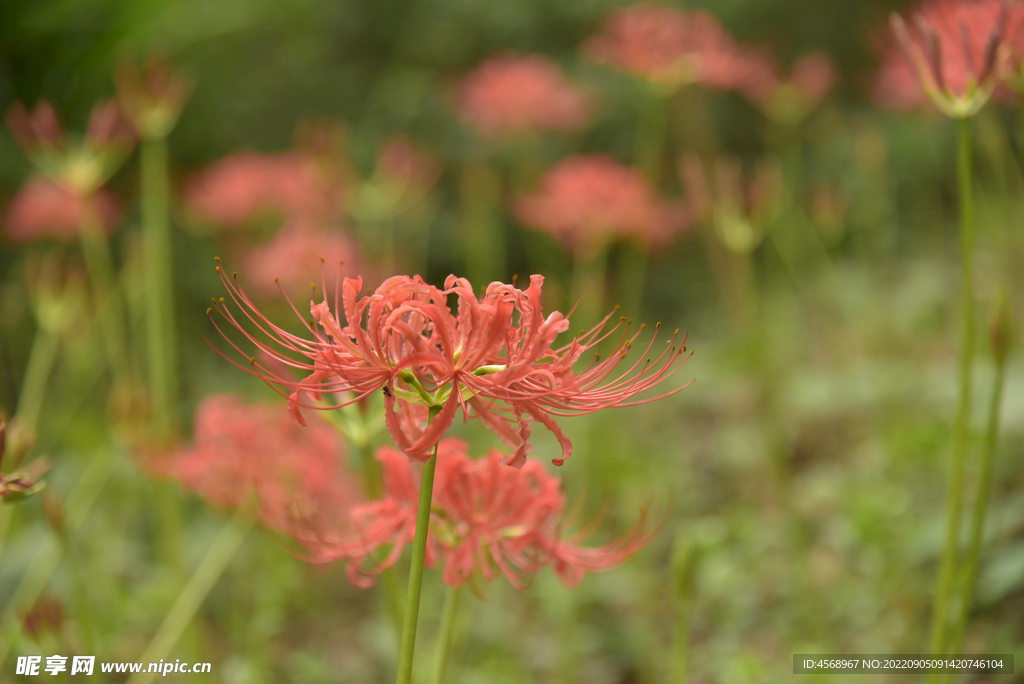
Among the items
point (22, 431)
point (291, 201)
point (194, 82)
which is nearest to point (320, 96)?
point (194, 82)

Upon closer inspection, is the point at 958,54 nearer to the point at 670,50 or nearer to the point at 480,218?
the point at 670,50

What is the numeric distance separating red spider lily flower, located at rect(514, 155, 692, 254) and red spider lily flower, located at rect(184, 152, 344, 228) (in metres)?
0.69

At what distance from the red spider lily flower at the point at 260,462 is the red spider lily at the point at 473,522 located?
1.67 feet

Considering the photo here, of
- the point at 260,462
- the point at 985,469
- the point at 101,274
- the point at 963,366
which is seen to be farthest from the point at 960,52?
the point at 101,274

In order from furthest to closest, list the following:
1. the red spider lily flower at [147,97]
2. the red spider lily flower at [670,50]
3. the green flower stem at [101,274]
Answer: the red spider lily flower at [670,50] < the green flower stem at [101,274] < the red spider lily flower at [147,97]

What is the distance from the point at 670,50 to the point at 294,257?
127cm

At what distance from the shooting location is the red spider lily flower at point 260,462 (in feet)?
4.74

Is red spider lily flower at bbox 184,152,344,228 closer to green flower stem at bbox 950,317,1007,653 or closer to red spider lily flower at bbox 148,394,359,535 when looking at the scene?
red spider lily flower at bbox 148,394,359,535

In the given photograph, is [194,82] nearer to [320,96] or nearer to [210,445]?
[320,96]

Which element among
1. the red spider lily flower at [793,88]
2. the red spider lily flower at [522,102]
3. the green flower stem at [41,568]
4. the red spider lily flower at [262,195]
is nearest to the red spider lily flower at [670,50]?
the red spider lily flower at [793,88]

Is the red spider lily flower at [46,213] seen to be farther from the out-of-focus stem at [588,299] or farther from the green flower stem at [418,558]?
the green flower stem at [418,558]

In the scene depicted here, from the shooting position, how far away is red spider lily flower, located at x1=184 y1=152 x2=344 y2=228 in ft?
8.19

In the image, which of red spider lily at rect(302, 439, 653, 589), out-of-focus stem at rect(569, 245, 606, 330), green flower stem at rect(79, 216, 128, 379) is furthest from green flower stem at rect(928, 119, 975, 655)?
green flower stem at rect(79, 216, 128, 379)

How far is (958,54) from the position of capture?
3.94 ft
